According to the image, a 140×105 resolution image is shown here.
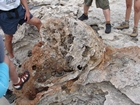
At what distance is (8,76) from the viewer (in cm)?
196

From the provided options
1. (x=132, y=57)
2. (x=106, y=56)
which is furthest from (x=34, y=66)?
(x=132, y=57)

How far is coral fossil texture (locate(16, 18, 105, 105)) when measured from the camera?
7.38 feet

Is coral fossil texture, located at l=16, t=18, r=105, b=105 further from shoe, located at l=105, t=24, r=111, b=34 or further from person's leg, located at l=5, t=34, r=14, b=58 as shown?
shoe, located at l=105, t=24, r=111, b=34

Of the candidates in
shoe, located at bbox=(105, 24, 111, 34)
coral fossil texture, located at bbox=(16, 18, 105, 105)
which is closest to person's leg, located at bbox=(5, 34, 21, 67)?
coral fossil texture, located at bbox=(16, 18, 105, 105)

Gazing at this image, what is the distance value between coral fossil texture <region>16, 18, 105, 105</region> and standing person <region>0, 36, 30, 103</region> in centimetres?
7

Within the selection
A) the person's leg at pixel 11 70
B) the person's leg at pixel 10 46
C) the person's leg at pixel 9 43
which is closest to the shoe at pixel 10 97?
the person's leg at pixel 11 70

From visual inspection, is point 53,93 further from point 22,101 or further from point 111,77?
point 111,77

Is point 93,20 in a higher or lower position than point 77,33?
lower

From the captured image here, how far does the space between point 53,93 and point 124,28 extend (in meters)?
1.64

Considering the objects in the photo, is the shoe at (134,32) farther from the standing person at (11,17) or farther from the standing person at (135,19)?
the standing person at (11,17)

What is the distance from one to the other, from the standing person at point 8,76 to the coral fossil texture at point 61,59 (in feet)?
0.23

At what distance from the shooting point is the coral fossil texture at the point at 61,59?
88.6 inches

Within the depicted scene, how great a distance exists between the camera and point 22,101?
2322 mm

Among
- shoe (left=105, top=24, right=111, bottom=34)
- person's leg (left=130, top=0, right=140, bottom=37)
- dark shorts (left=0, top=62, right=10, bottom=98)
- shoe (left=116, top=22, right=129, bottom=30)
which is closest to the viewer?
dark shorts (left=0, top=62, right=10, bottom=98)
